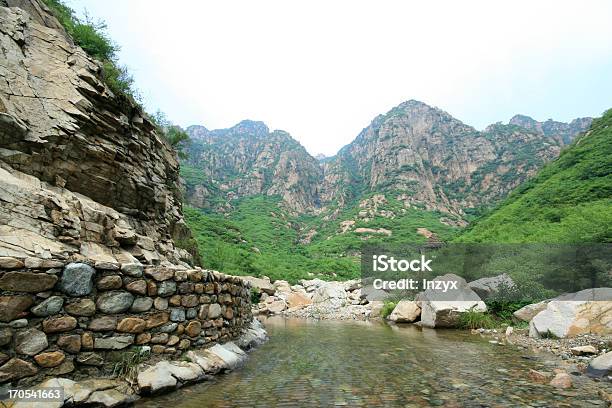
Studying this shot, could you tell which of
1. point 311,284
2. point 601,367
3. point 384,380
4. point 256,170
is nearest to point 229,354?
point 384,380

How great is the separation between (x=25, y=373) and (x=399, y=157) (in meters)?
97.6

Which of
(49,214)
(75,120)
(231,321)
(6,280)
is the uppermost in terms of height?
(75,120)

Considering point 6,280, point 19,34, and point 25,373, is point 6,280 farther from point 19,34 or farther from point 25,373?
point 19,34

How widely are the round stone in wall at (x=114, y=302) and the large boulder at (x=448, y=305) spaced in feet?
47.5

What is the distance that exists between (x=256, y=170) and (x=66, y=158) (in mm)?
96644

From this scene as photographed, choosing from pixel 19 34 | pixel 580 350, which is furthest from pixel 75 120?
pixel 580 350

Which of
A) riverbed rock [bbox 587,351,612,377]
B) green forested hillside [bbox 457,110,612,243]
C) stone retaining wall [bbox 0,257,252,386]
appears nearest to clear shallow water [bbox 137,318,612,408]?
riverbed rock [bbox 587,351,612,377]

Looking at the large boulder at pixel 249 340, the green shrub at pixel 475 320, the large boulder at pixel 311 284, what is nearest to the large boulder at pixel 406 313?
the green shrub at pixel 475 320

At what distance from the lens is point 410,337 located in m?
13.2

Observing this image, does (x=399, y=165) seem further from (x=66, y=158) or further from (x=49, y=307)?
(x=49, y=307)

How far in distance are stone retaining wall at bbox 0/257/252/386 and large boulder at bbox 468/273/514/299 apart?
16.0 metres

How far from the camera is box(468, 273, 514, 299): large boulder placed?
56.2 feet

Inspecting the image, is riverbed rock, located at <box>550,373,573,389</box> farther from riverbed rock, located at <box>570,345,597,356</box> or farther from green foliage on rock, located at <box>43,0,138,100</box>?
green foliage on rock, located at <box>43,0,138,100</box>

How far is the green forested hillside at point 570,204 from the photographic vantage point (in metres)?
18.4
